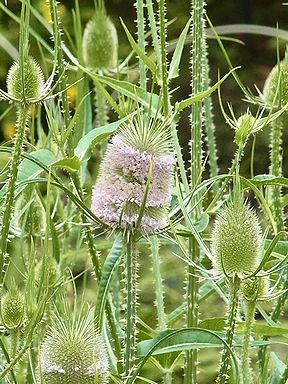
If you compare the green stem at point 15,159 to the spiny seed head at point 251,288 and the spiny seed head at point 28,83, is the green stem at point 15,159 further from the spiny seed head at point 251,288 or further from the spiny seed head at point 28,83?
the spiny seed head at point 251,288

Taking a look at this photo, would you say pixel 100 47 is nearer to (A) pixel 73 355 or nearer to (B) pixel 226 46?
(A) pixel 73 355

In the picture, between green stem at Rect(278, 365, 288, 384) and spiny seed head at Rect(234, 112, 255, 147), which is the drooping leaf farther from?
green stem at Rect(278, 365, 288, 384)

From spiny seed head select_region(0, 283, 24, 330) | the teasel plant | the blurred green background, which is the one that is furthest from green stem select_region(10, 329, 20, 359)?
the blurred green background

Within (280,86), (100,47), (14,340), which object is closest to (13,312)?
(14,340)

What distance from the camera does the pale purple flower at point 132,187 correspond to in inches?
31.8

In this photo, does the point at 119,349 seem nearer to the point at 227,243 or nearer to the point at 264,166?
the point at 227,243

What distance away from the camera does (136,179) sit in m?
0.81

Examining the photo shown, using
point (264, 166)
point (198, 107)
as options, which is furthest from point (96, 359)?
point (264, 166)

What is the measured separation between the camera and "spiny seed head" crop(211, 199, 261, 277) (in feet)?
2.77

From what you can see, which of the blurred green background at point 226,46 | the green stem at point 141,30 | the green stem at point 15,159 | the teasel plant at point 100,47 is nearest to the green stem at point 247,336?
the green stem at point 15,159

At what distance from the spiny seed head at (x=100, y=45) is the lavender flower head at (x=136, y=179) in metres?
0.54

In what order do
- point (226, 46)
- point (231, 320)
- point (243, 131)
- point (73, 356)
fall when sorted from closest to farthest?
point (73, 356), point (231, 320), point (243, 131), point (226, 46)

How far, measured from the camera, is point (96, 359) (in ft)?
2.60

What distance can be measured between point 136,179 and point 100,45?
0.58 metres
